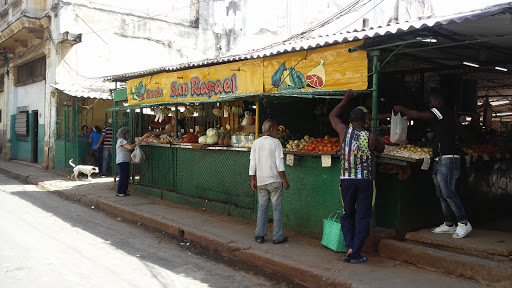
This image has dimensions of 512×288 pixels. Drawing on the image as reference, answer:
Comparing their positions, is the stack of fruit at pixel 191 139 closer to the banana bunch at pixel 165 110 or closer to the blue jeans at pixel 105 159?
the banana bunch at pixel 165 110

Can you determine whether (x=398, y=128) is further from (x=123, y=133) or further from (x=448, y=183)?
(x=123, y=133)

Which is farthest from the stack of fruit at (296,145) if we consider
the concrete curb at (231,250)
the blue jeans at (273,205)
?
the concrete curb at (231,250)

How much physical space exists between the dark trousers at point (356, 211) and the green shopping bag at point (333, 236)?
218 mm

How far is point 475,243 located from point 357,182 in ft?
5.47

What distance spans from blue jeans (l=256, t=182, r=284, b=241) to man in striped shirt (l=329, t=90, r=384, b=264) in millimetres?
1106

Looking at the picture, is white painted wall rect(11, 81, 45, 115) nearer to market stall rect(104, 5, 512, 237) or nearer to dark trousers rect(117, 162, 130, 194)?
market stall rect(104, 5, 512, 237)

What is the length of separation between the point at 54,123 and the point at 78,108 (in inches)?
46.5

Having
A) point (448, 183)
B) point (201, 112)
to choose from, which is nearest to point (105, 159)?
point (201, 112)

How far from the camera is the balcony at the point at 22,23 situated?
53.9 ft

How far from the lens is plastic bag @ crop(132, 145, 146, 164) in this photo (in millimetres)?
10234

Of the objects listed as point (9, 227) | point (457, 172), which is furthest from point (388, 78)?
point (9, 227)

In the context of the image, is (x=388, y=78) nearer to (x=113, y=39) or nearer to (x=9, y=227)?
(x=9, y=227)

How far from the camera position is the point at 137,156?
10273mm

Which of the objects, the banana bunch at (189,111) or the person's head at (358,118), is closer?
the person's head at (358,118)
